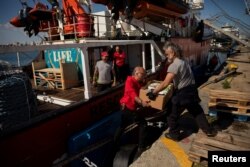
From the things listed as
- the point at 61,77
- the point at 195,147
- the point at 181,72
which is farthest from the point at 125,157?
the point at 61,77

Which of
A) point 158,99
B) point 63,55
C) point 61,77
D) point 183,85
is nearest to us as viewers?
point 183,85

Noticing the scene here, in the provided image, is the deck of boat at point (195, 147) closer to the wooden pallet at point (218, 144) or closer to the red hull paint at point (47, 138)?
the wooden pallet at point (218, 144)

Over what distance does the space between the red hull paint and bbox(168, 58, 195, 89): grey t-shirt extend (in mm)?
2129

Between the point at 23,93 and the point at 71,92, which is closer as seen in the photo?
the point at 23,93

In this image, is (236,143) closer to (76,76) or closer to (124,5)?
(76,76)

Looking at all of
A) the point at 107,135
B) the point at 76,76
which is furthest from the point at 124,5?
the point at 107,135

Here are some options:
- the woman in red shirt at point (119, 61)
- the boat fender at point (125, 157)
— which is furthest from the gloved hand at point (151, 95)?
the woman in red shirt at point (119, 61)

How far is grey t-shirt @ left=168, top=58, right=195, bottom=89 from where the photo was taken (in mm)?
3861

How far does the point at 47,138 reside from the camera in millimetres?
4031

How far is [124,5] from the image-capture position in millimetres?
7996

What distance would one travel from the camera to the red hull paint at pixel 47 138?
137 inches

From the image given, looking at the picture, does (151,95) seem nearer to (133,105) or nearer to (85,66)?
(133,105)

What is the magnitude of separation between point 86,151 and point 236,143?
111 inches

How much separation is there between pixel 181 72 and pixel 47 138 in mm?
2962
